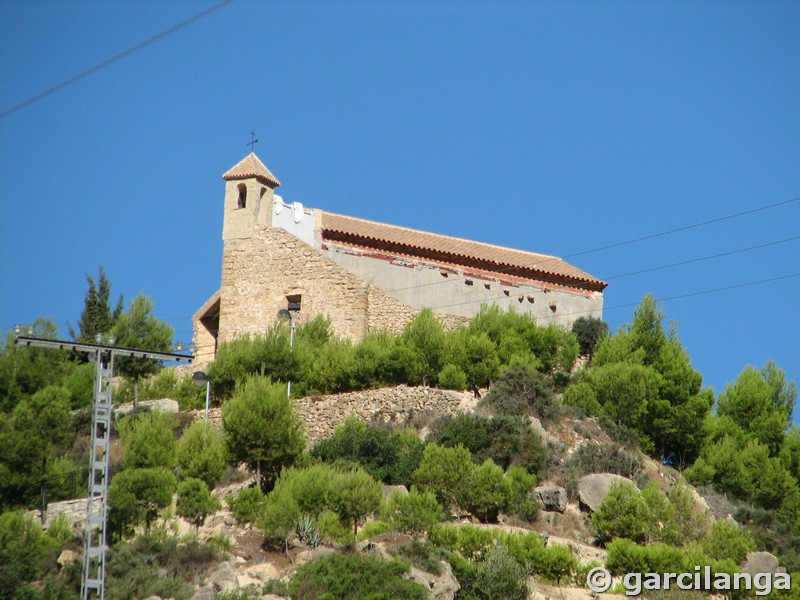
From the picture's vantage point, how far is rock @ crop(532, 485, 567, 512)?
30.8 metres

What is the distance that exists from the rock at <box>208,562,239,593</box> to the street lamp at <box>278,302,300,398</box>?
922cm

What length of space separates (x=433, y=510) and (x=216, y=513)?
4.89 metres

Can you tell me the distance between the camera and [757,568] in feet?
94.3

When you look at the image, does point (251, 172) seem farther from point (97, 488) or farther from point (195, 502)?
point (97, 488)

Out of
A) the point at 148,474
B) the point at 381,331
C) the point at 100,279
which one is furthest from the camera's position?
the point at 100,279

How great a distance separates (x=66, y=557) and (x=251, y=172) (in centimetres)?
1590

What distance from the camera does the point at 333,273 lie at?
39312 mm

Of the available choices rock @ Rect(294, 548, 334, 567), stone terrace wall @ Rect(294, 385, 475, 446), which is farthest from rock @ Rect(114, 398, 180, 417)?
rock @ Rect(294, 548, 334, 567)

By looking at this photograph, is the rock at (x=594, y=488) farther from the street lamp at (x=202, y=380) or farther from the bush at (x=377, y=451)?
the street lamp at (x=202, y=380)

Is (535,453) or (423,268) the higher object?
(423,268)

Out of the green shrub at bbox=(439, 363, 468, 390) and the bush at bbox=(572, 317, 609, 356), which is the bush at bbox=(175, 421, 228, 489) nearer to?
the green shrub at bbox=(439, 363, 468, 390)

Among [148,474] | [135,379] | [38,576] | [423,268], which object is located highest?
[423,268]

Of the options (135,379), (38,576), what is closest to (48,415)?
(135,379)

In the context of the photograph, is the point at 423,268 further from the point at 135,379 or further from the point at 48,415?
the point at 48,415
